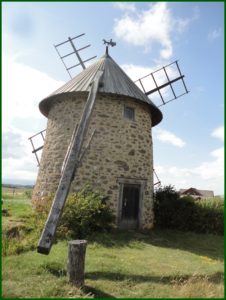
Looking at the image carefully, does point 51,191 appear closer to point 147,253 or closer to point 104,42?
point 147,253

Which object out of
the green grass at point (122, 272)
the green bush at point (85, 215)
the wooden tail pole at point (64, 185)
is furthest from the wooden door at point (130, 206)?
the wooden tail pole at point (64, 185)

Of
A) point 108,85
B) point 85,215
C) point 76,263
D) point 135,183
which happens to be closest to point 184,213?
point 135,183

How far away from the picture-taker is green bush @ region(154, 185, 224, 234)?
1457 cm

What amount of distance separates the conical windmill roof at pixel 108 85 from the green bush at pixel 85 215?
4044mm

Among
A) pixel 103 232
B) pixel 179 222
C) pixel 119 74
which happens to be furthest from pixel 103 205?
pixel 119 74

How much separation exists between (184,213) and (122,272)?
806 centimetres

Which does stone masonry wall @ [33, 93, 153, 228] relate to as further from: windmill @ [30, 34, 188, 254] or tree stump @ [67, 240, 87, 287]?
tree stump @ [67, 240, 87, 287]

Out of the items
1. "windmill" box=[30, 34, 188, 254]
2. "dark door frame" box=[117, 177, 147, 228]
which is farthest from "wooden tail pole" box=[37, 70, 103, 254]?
"dark door frame" box=[117, 177, 147, 228]

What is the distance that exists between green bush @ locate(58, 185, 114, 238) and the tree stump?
3407mm

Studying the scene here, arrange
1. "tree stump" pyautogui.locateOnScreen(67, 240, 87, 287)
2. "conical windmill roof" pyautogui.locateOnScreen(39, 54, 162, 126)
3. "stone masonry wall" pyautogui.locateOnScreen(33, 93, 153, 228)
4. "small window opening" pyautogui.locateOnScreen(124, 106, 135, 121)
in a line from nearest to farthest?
"tree stump" pyautogui.locateOnScreen(67, 240, 87, 287)
"stone masonry wall" pyautogui.locateOnScreen(33, 93, 153, 228)
"conical windmill roof" pyautogui.locateOnScreen(39, 54, 162, 126)
"small window opening" pyautogui.locateOnScreen(124, 106, 135, 121)

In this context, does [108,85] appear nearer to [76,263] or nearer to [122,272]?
[122,272]

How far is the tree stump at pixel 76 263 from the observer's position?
244 inches

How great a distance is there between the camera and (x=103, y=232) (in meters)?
11.2

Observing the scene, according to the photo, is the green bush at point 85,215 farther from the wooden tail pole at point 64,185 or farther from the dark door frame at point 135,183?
the wooden tail pole at point 64,185
